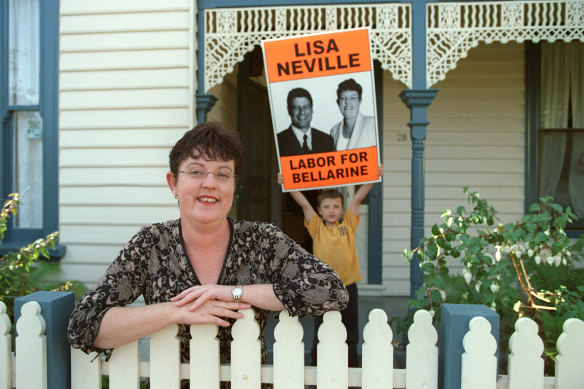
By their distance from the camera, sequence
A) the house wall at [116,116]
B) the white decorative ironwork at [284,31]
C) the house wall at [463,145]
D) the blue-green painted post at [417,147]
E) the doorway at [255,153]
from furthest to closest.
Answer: the doorway at [255,153]
the house wall at [463,145]
the house wall at [116,116]
the white decorative ironwork at [284,31]
the blue-green painted post at [417,147]

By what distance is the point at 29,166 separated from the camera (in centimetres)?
496

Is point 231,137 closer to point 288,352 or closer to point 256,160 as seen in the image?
point 288,352

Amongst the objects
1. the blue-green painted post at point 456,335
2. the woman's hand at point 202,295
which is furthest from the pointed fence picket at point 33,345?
the blue-green painted post at point 456,335

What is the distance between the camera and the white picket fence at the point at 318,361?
5.19 feet

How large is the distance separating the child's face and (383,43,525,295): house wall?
236 cm

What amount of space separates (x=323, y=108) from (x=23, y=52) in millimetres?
3360

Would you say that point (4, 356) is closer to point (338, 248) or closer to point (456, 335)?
point (456, 335)

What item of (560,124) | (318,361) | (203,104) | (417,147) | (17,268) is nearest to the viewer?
(318,361)

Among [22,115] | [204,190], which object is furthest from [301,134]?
[22,115]

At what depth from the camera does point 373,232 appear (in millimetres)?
6023

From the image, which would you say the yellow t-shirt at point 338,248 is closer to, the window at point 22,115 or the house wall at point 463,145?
the house wall at point 463,145

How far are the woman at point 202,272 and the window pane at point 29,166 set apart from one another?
3.77m

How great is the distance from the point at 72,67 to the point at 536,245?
4.42 metres

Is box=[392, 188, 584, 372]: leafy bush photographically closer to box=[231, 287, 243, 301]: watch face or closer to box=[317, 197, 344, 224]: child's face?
box=[317, 197, 344, 224]: child's face
